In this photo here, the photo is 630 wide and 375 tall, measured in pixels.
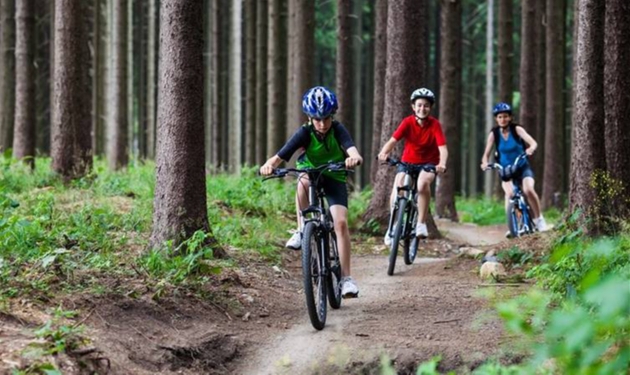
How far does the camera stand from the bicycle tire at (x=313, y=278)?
7.81 metres

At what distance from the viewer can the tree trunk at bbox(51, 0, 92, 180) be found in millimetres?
15430

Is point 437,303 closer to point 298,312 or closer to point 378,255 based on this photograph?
point 298,312

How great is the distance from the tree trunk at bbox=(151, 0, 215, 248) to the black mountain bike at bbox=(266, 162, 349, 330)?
146 cm

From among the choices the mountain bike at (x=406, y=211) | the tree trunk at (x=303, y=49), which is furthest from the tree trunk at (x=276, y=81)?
the mountain bike at (x=406, y=211)

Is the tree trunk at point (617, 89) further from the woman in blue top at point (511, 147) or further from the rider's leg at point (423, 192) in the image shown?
the woman in blue top at point (511, 147)

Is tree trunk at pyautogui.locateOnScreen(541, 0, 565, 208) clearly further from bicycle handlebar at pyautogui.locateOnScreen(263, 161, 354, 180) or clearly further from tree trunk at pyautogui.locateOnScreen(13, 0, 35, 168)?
bicycle handlebar at pyautogui.locateOnScreen(263, 161, 354, 180)

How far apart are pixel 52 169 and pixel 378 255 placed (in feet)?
18.4

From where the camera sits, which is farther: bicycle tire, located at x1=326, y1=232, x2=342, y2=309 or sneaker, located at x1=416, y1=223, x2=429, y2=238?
sneaker, located at x1=416, y1=223, x2=429, y2=238

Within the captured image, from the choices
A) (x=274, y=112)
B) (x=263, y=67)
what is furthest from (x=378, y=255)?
(x=263, y=67)

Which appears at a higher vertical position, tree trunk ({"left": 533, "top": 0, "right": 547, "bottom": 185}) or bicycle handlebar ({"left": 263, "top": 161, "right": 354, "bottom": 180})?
tree trunk ({"left": 533, "top": 0, "right": 547, "bottom": 185})

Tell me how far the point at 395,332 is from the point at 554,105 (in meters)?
17.8

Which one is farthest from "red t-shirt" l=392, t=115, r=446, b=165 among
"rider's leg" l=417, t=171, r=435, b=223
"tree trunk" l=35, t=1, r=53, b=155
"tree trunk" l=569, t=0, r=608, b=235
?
"tree trunk" l=35, t=1, r=53, b=155

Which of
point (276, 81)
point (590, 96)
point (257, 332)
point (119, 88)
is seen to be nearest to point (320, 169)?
point (257, 332)

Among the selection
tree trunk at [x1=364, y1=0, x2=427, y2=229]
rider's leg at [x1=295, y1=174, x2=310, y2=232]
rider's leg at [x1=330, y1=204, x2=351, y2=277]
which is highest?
tree trunk at [x1=364, y1=0, x2=427, y2=229]
